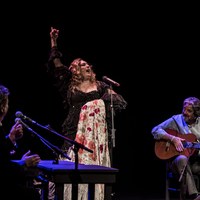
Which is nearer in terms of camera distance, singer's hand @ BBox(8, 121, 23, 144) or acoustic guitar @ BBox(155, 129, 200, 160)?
singer's hand @ BBox(8, 121, 23, 144)

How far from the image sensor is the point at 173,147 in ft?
18.1

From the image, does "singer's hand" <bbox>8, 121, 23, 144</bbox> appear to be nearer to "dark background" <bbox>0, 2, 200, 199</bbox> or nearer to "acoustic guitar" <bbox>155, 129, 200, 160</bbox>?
"dark background" <bbox>0, 2, 200, 199</bbox>

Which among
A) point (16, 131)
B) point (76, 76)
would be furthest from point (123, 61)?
point (16, 131)

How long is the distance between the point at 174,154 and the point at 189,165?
23cm

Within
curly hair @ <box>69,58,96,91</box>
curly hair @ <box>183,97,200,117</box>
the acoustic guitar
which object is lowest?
the acoustic guitar

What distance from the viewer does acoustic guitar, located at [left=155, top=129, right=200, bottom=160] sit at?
17.8ft

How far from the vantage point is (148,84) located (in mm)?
7035

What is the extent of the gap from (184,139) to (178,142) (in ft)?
0.50

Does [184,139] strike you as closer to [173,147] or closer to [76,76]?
[173,147]

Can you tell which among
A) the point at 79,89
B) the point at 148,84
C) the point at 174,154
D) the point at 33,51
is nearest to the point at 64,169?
the point at 79,89

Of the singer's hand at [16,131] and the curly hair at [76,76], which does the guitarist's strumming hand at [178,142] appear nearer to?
the curly hair at [76,76]

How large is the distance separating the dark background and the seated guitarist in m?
1.27

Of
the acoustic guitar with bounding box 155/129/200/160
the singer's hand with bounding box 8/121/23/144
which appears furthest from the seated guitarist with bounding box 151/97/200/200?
the singer's hand with bounding box 8/121/23/144

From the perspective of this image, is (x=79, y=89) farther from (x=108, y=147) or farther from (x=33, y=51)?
(x=33, y=51)
